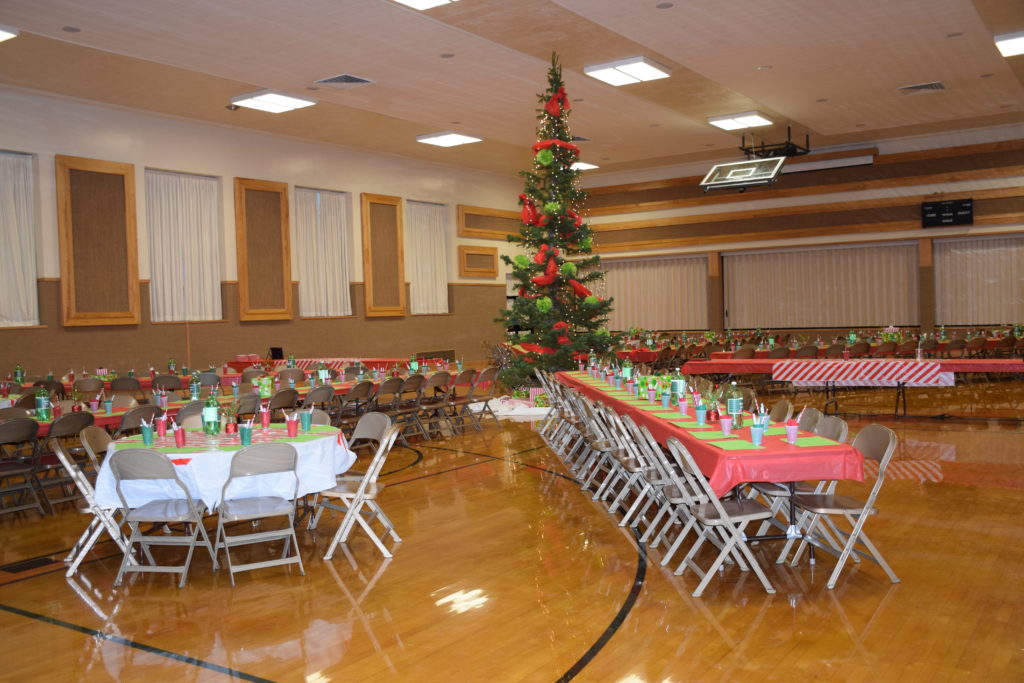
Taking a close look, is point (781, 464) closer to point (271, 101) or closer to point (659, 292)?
point (271, 101)

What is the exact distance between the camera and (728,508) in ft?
17.0

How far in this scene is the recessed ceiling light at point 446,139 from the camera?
17.2 metres

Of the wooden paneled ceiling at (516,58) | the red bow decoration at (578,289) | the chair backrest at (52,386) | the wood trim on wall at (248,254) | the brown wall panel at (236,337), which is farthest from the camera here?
the wood trim on wall at (248,254)

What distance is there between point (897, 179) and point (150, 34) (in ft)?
52.9

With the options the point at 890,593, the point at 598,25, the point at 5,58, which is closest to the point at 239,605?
the point at 890,593

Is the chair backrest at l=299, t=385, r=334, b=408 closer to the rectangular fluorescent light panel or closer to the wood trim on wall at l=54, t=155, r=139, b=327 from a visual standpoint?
the wood trim on wall at l=54, t=155, r=139, b=327

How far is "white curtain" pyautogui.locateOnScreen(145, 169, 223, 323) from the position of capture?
15.5 m

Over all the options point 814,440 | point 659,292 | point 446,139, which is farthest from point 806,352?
point 814,440

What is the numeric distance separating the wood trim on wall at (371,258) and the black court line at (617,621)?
14.5 meters

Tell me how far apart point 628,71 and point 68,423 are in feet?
27.8

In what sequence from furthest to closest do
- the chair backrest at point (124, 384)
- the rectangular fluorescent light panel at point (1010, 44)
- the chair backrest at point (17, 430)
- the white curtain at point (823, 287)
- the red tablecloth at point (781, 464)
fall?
the white curtain at point (823, 287) < the chair backrest at point (124, 384) < the rectangular fluorescent light panel at point (1010, 44) < the chair backrest at point (17, 430) < the red tablecloth at point (781, 464)

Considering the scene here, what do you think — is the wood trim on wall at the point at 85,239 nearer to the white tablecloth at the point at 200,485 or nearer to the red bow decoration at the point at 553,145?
the red bow decoration at the point at 553,145

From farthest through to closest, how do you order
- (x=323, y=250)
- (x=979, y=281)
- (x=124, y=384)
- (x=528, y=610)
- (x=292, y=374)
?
(x=979, y=281) → (x=323, y=250) → (x=292, y=374) → (x=124, y=384) → (x=528, y=610)

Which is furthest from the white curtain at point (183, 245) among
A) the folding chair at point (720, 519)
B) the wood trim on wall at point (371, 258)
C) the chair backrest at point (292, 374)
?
the folding chair at point (720, 519)
